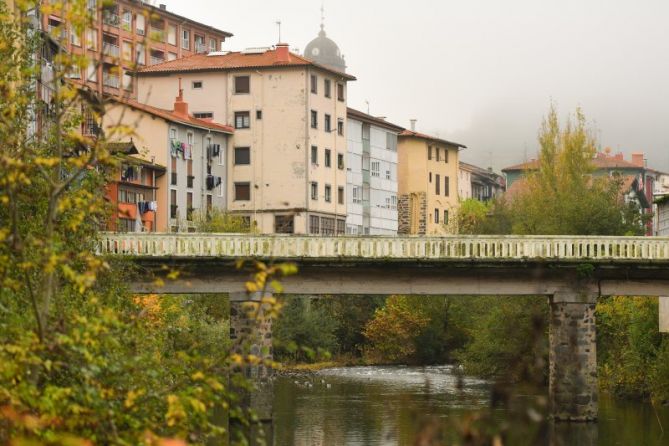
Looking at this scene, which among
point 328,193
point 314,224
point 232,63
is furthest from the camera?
point 328,193

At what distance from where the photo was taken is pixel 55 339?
17484 millimetres

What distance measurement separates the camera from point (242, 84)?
105 m

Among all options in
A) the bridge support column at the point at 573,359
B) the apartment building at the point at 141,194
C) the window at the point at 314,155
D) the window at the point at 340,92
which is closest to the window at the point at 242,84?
the window at the point at 314,155

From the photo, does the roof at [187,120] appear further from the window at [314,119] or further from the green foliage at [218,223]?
the green foliage at [218,223]

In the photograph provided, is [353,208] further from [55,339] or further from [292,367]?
[55,339]

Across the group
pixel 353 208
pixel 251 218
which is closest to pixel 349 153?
pixel 353 208

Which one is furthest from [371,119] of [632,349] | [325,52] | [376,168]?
[632,349]

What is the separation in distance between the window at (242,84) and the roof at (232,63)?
0.80m

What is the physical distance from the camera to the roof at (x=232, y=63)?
104m

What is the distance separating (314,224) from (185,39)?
31852mm

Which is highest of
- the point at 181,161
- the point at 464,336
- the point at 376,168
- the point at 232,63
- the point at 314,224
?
the point at 232,63

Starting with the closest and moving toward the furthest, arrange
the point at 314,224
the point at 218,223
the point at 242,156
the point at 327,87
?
the point at 218,223, the point at 242,156, the point at 314,224, the point at 327,87

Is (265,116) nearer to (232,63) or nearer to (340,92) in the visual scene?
(232,63)

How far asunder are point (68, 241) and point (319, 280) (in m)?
25.4
